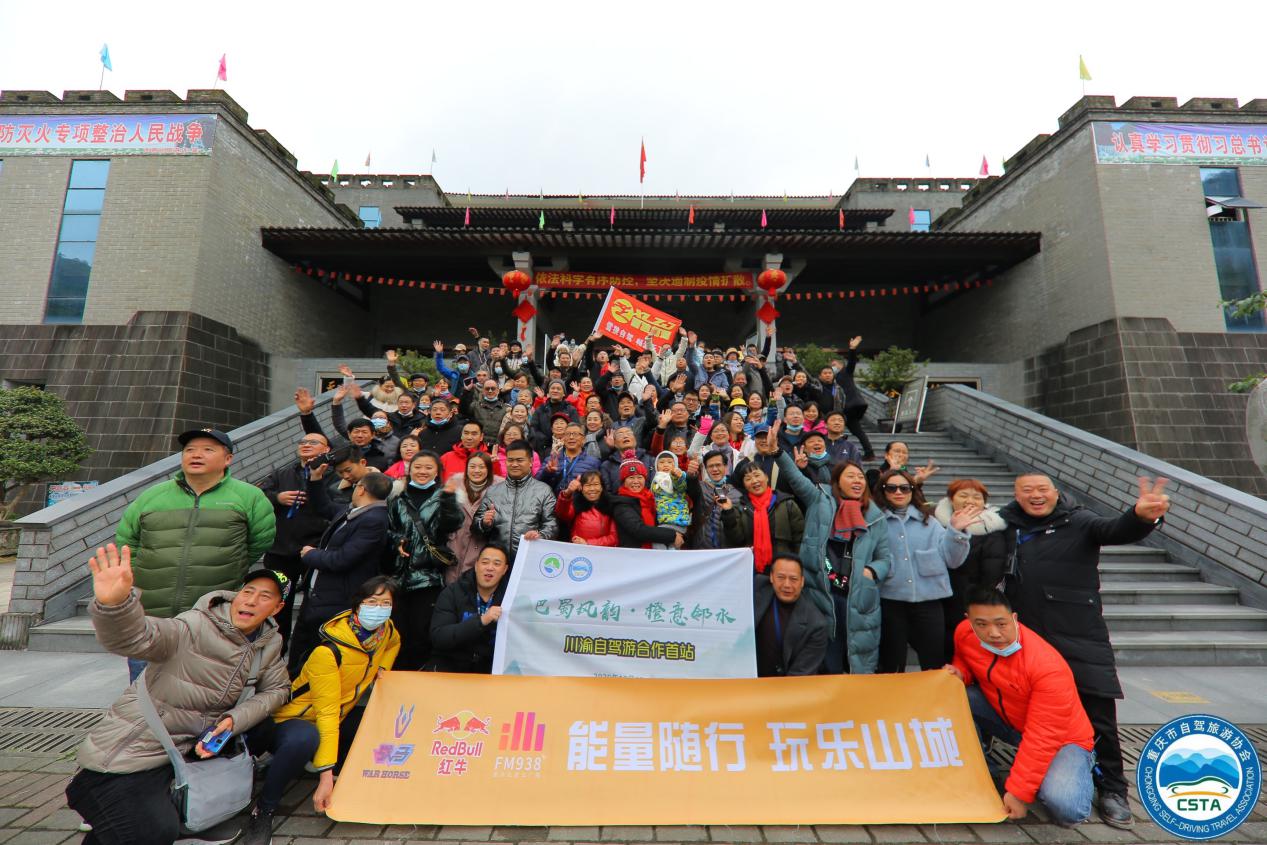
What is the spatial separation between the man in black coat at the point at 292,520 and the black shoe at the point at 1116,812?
15.8 ft

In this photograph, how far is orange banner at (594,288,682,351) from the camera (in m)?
10.2

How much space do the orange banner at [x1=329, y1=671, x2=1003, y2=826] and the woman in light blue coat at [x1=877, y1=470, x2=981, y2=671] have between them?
495 mm

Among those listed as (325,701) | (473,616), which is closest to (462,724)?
(473,616)

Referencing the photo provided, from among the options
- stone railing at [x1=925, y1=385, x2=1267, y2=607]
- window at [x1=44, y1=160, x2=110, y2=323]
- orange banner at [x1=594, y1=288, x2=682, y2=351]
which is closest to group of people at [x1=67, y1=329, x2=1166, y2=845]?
stone railing at [x1=925, y1=385, x2=1267, y2=607]

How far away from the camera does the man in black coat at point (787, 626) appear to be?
10.5 ft

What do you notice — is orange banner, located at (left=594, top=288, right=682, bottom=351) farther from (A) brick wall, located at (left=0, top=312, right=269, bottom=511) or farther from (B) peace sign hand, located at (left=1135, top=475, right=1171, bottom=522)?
(B) peace sign hand, located at (left=1135, top=475, right=1171, bottom=522)

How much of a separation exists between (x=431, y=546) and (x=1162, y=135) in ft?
46.9

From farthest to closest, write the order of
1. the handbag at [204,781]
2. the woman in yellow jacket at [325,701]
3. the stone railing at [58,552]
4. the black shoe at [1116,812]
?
the stone railing at [58,552] → the black shoe at [1116,812] → the woman in yellow jacket at [325,701] → the handbag at [204,781]

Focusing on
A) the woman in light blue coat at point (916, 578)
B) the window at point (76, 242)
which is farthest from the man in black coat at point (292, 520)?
the window at point (76, 242)

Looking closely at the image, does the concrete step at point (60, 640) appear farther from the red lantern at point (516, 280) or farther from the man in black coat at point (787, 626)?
the red lantern at point (516, 280)

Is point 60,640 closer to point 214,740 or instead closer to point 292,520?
point 292,520

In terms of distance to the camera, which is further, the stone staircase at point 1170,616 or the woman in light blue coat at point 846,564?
the stone staircase at point 1170,616

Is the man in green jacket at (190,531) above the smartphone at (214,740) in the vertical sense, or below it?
above

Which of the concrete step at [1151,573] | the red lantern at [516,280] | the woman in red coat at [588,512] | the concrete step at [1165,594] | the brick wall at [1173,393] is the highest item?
the red lantern at [516,280]
